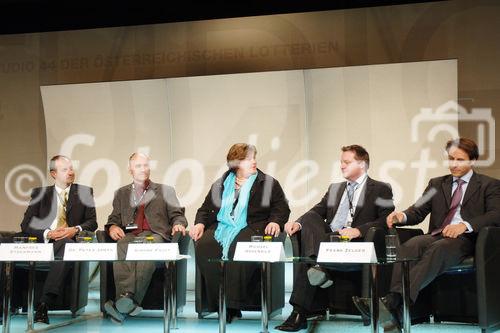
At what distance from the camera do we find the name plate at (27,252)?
3842 millimetres

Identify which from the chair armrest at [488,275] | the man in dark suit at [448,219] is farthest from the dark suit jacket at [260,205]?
the chair armrest at [488,275]

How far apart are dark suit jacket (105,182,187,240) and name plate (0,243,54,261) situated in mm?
813

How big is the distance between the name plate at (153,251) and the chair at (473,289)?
1.47 metres

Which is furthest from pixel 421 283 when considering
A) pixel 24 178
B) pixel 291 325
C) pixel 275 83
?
pixel 24 178

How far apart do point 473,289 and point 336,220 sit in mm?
956

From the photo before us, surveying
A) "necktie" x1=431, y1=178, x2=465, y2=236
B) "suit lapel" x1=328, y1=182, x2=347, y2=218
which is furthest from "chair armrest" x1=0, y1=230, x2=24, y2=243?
"necktie" x1=431, y1=178, x2=465, y2=236

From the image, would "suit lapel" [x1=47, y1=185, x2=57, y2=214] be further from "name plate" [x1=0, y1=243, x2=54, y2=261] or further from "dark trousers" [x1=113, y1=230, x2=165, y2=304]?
"name plate" [x1=0, y1=243, x2=54, y2=261]

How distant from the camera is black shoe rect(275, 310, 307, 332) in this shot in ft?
12.6

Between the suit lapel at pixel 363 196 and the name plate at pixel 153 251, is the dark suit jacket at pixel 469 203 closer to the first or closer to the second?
the suit lapel at pixel 363 196

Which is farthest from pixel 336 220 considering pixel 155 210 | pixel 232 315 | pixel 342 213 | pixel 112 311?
A: pixel 112 311

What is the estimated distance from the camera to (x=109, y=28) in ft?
19.4

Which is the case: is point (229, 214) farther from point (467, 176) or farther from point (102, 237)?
point (467, 176)

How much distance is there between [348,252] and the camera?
3260 mm
